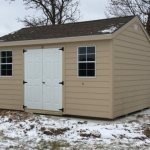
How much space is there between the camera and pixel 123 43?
8945 mm

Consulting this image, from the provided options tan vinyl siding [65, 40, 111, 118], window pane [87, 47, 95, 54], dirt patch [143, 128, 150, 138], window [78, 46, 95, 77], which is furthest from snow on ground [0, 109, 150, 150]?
window pane [87, 47, 95, 54]

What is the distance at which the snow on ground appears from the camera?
576 centimetres

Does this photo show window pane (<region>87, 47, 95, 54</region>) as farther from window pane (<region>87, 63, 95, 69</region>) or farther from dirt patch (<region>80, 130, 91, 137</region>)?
dirt patch (<region>80, 130, 91, 137</region>)

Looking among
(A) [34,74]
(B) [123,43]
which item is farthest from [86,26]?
(A) [34,74]

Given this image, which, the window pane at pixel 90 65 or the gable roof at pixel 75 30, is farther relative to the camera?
the gable roof at pixel 75 30

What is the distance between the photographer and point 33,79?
9.66 meters

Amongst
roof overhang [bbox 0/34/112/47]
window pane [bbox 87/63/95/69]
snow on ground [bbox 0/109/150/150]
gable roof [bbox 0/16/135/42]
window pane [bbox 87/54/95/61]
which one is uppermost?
gable roof [bbox 0/16/135/42]

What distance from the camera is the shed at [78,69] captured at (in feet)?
27.7

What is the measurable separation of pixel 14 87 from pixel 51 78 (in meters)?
1.65

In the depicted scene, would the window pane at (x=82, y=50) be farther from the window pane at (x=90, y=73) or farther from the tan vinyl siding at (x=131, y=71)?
the tan vinyl siding at (x=131, y=71)

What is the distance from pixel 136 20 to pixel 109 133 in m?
4.75

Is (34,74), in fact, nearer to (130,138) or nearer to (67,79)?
(67,79)

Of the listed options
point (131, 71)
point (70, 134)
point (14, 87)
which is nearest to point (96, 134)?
point (70, 134)

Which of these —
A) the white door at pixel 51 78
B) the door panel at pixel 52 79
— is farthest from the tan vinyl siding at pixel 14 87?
the door panel at pixel 52 79
